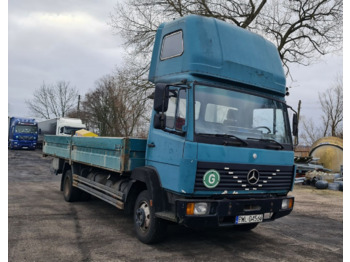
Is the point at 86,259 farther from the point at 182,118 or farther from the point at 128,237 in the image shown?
the point at 182,118

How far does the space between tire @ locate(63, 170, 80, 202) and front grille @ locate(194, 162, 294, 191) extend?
5133mm

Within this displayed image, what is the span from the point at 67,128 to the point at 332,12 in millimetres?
23593

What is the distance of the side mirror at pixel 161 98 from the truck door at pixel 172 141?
13 centimetres

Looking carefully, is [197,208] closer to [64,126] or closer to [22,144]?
[64,126]

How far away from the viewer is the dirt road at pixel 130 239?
15.9 ft

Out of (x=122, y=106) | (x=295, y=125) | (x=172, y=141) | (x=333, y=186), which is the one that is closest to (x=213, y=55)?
(x=172, y=141)

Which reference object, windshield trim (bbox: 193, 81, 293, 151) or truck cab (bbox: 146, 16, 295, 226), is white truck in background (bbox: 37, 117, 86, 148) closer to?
truck cab (bbox: 146, 16, 295, 226)

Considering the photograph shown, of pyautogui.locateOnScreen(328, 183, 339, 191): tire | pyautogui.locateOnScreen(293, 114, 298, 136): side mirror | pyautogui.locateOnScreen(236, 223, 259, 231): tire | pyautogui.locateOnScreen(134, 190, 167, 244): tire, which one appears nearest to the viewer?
pyautogui.locateOnScreen(134, 190, 167, 244): tire

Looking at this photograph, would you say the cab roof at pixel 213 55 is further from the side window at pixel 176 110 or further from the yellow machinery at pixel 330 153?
the yellow machinery at pixel 330 153

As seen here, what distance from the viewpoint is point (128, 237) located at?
5711mm

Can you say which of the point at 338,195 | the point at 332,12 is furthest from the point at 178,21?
the point at 332,12

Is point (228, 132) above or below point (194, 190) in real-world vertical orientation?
above

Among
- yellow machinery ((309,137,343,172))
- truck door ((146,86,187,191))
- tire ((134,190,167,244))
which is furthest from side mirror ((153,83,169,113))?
yellow machinery ((309,137,343,172))

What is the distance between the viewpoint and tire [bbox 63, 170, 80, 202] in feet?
28.3
